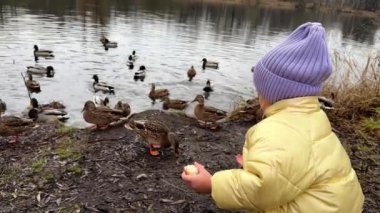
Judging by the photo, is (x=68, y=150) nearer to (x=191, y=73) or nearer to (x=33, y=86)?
(x=33, y=86)

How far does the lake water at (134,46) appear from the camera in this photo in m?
13.4

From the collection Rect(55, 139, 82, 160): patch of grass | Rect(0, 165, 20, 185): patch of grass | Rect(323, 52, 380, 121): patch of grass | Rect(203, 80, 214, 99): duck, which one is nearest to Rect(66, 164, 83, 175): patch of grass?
Rect(55, 139, 82, 160): patch of grass

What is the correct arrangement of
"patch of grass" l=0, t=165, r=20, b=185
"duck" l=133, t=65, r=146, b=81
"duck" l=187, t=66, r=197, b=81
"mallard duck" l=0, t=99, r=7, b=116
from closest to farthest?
"patch of grass" l=0, t=165, r=20, b=185 < "mallard duck" l=0, t=99, r=7, b=116 < "duck" l=133, t=65, r=146, b=81 < "duck" l=187, t=66, r=197, b=81

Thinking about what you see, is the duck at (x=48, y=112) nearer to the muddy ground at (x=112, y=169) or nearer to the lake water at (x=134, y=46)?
the lake water at (x=134, y=46)

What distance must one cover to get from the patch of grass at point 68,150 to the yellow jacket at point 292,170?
11.1 feet

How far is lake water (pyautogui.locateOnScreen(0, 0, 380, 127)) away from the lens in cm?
1336

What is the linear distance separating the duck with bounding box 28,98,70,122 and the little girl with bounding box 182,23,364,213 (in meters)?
7.69

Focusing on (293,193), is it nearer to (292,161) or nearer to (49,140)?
(292,161)

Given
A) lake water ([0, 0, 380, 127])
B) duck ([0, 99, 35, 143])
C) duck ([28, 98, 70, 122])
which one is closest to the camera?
duck ([0, 99, 35, 143])

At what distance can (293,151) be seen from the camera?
219 cm

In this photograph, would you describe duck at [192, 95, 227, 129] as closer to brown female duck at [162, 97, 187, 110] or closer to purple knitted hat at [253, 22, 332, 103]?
brown female duck at [162, 97, 187, 110]

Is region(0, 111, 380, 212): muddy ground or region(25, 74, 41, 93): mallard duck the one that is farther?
region(25, 74, 41, 93): mallard duck

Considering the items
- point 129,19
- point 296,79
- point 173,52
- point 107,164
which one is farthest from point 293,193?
point 129,19

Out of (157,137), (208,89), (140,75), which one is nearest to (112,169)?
(157,137)
